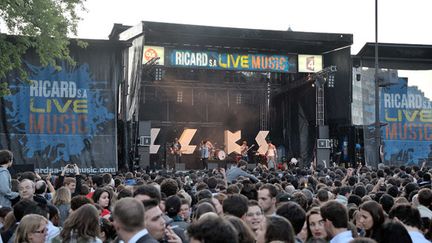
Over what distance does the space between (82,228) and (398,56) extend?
28.0 metres

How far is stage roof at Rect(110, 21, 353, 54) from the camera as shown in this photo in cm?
2694

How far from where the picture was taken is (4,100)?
25.8 m

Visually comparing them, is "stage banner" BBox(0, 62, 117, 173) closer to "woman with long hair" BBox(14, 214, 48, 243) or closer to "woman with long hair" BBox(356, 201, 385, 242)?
"woman with long hair" BBox(14, 214, 48, 243)

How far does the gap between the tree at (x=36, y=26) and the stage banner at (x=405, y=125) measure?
53.1 ft

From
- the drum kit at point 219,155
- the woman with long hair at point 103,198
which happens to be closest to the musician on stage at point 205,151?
the drum kit at point 219,155

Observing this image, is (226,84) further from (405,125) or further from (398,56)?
(405,125)

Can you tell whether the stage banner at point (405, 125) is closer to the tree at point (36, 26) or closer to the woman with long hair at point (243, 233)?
the tree at point (36, 26)

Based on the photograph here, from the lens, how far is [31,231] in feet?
19.5

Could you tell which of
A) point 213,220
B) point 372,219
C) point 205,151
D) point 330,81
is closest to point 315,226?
point 372,219

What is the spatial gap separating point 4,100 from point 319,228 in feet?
72.0

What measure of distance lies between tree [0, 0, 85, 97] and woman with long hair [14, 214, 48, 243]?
1432 centimetres

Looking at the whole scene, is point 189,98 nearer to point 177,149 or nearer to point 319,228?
point 177,149

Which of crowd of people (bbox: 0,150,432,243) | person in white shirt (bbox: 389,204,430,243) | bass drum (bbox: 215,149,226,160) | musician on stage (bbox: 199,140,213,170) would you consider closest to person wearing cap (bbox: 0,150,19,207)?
crowd of people (bbox: 0,150,432,243)

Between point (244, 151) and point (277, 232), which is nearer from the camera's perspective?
point (277, 232)
